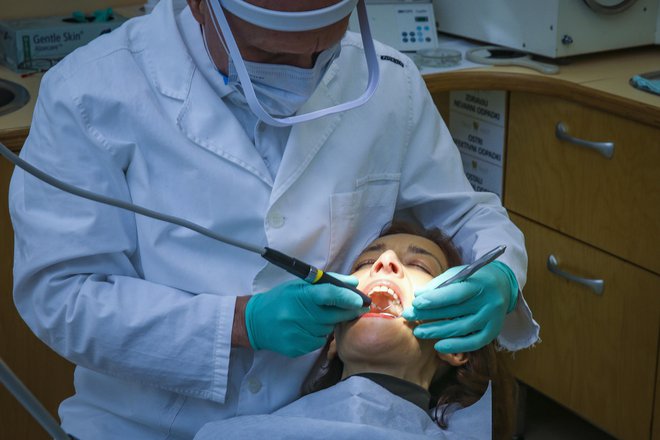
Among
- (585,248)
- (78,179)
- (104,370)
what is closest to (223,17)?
(78,179)

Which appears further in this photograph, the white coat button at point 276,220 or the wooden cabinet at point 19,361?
the wooden cabinet at point 19,361

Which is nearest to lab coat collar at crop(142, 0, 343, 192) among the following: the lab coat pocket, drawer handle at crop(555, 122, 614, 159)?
the lab coat pocket

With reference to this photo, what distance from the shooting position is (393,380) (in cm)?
153

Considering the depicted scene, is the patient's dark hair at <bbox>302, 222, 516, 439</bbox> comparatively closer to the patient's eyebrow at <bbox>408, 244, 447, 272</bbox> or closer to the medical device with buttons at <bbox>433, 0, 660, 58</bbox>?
the patient's eyebrow at <bbox>408, 244, 447, 272</bbox>

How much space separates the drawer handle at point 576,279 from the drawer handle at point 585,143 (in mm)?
330

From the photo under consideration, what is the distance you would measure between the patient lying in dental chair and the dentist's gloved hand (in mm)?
78

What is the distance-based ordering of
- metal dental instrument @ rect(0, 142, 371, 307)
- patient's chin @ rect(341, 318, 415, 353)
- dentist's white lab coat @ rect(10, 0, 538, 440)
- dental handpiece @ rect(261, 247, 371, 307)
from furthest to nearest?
patient's chin @ rect(341, 318, 415, 353), dentist's white lab coat @ rect(10, 0, 538, 440), dental handpiece @ rect(261, 247, 371, 307), metal dental instrument @ rect(0, 142, 371, 307)

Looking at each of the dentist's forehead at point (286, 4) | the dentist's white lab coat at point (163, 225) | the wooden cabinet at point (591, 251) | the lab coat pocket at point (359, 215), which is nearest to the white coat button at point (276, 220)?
the dentist's white lab coat at point (163, 225)

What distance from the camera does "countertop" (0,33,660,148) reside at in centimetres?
204

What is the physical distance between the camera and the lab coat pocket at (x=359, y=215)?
152 centimetres

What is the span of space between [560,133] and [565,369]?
66 cm

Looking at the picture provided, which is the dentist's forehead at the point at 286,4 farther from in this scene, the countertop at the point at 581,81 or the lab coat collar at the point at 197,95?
the countertop at the point at 581,81

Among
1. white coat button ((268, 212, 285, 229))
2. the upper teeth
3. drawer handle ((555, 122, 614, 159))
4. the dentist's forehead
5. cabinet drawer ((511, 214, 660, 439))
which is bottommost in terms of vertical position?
cabinet drawer ((511, 214, 660, 439))

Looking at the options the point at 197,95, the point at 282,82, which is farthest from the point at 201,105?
the point at 282,82
